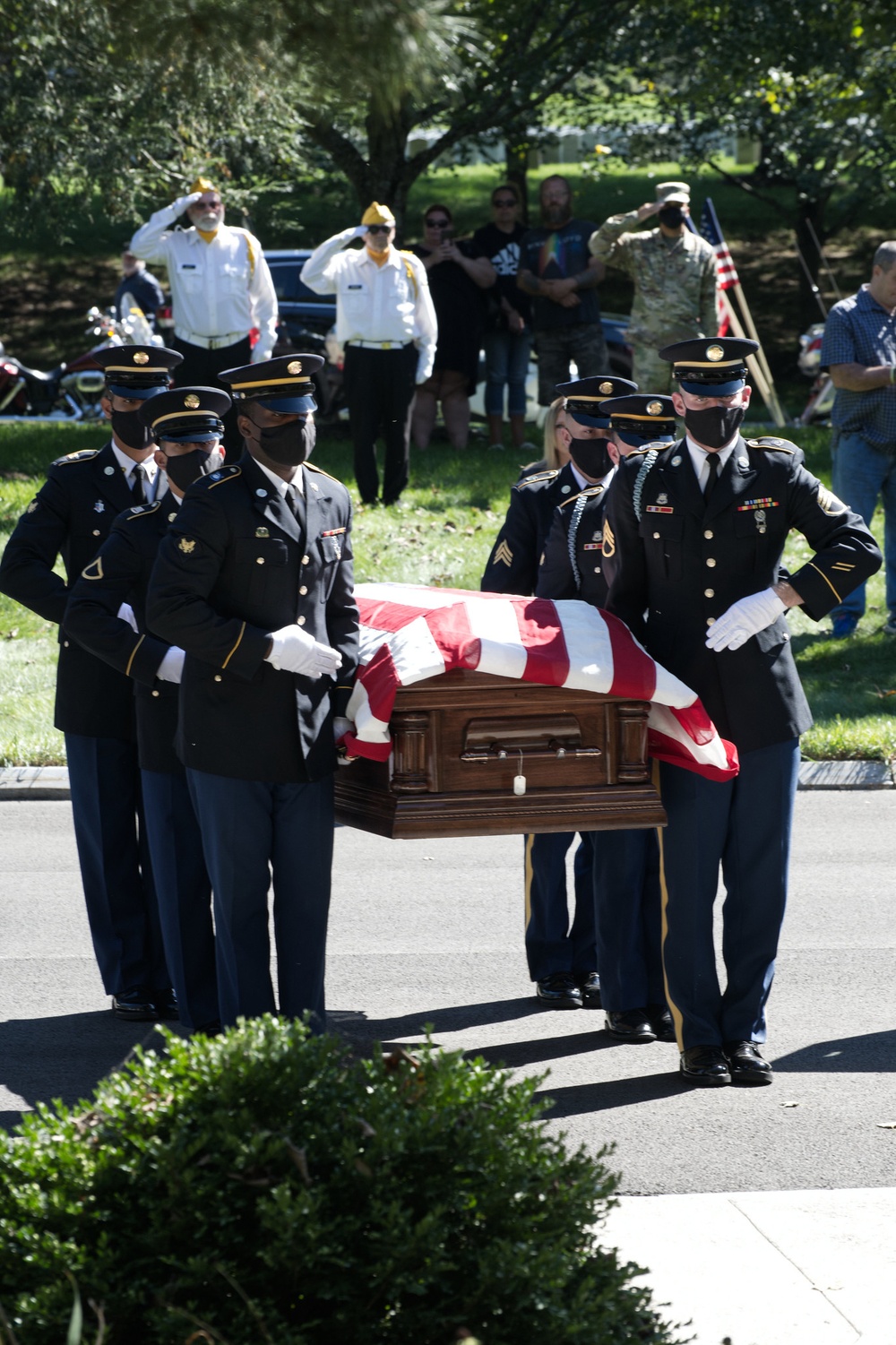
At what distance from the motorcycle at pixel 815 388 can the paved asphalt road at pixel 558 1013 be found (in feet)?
31.4

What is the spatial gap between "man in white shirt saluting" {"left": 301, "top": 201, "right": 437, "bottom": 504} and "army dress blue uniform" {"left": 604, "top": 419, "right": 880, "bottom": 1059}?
739 cm

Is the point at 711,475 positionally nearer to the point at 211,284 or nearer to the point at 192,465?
the point at 192,465

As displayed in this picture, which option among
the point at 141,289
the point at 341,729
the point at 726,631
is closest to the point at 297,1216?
the point at 341,729

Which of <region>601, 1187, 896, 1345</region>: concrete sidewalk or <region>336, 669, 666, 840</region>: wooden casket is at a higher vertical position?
<region>336, 669, 666, 840</region>: wooden casket

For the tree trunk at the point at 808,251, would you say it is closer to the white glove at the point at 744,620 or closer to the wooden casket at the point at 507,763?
the white glove at the point at 744,620

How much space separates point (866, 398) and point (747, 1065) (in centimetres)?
619

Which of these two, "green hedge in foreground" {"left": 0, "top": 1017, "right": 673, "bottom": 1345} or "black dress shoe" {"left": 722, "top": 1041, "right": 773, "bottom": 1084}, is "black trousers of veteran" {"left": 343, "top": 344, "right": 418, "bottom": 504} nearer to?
"black dress shoe" {"left": 722, "top": 1041, "right": 773, "bottom": 1084}

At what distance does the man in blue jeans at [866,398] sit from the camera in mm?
10273

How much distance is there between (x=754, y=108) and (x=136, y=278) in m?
10.4

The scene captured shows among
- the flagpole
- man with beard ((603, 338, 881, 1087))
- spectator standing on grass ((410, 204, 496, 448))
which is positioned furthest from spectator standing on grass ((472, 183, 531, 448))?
man with beard ((603, 338, 881, 1087))

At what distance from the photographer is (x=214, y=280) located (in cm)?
1217

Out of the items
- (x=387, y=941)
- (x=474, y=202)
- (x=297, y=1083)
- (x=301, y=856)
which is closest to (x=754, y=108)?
(x=474, y=202)

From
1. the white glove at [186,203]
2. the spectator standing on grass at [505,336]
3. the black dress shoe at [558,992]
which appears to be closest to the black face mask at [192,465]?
the black dress shoe at [558,992]

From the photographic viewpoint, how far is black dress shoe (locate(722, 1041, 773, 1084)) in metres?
5.27
